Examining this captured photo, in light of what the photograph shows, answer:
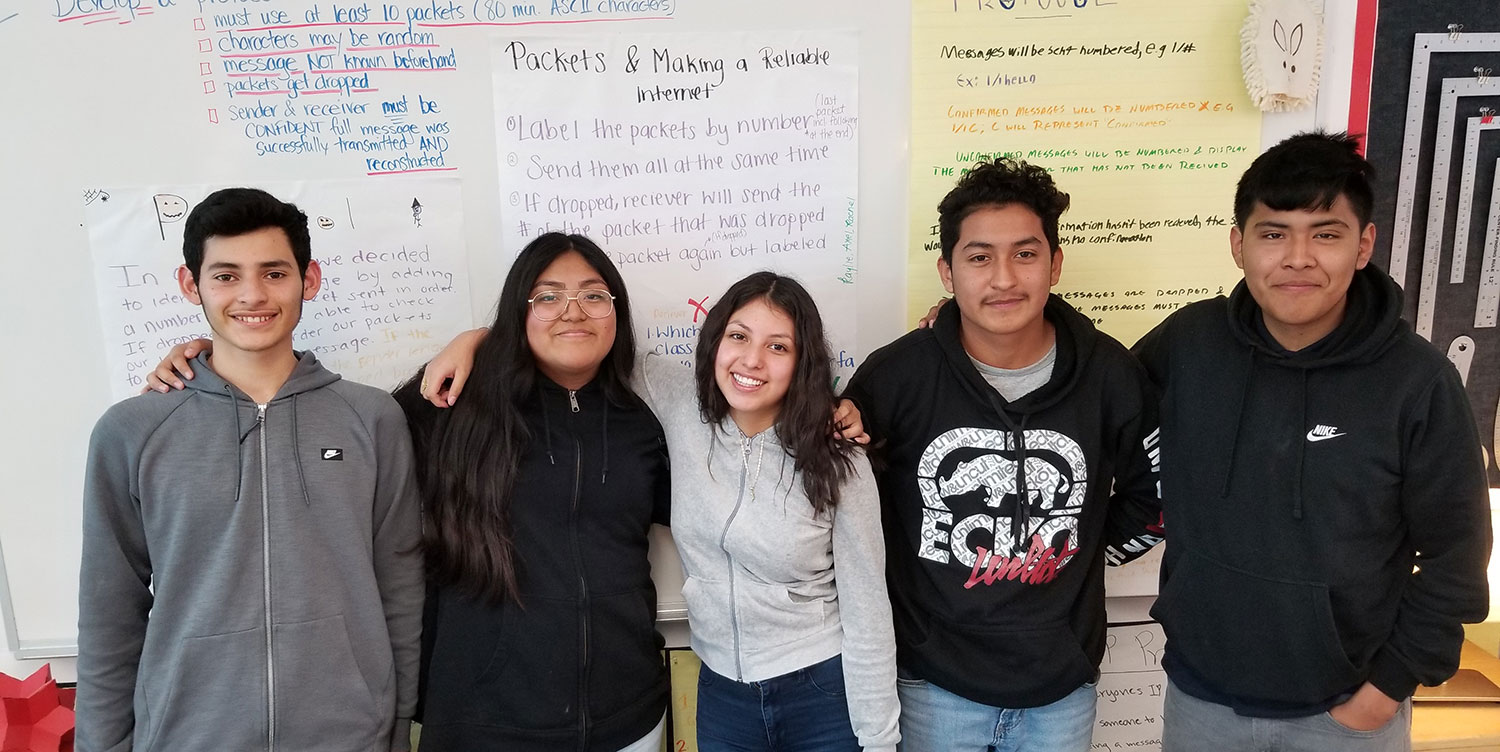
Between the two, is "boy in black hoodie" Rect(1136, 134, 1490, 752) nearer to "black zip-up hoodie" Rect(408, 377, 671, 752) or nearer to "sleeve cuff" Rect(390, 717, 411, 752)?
"black zip-up hoodie" Rect(408, 377, 671, 752)

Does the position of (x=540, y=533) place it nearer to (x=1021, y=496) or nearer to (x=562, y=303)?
(x=562, y=303)

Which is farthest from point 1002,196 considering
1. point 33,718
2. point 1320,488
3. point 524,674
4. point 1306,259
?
point 33,718

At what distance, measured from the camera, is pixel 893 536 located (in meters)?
1.67

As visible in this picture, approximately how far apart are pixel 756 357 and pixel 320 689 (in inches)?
39.4

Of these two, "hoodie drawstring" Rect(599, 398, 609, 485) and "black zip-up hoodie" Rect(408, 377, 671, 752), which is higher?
"hoodie drawstring" Rect(599, 398, 609, 485)

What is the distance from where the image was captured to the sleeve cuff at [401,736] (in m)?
1.54

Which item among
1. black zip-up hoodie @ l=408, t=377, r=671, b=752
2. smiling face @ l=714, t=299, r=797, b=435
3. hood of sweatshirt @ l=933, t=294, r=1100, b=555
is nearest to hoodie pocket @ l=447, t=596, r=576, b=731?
black zip-up hoodie @ l=408, t=377, r=671, b=752

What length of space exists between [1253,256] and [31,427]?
273 cm

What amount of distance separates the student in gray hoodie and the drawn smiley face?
1.71ft

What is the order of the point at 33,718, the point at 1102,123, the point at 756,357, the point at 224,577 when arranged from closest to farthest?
the point at 224,577 < the point at 756,357 < the point at 33,718 < the point at 1102,123

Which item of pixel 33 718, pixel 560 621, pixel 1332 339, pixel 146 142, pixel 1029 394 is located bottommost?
pixel 33 718

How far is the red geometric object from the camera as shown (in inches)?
66.7

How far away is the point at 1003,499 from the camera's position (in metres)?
1.56

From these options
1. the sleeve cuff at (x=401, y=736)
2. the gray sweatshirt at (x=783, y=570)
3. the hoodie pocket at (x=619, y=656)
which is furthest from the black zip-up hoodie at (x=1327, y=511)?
the sleeve cuff at (x=401, y=736)
